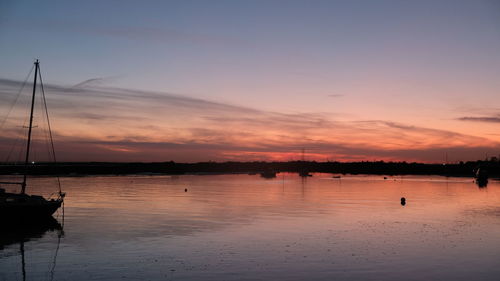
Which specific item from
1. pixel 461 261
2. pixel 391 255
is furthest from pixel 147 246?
pixel 461 261

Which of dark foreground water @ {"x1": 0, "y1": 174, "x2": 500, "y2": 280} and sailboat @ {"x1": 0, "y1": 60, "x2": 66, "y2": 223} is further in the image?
sailboat @ {"x1": 0, "y1": 60, "x2": 66, "y2": 223}

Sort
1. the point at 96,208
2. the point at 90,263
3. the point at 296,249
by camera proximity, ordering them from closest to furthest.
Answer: the point at 90,263
the point at 296,249
the point at 96,208

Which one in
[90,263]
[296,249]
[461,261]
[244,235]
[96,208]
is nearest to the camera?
[90,263]

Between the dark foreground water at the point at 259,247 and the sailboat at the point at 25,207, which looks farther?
the sailboat at the point at 25,207

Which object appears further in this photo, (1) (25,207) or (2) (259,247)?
(1) (25,207)

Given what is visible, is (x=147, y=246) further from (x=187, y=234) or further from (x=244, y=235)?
(x=244, y=235)

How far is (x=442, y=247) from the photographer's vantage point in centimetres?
3338

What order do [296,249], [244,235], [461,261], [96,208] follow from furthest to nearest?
[96,208] → [244,235] → [296,249] → [461,261]

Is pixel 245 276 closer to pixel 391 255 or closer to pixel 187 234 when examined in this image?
pixel 391 255

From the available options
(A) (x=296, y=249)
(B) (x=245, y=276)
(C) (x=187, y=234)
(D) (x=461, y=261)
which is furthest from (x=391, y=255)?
(C) (x=187, y=234)

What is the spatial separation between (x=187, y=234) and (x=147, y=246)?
641 centimetres

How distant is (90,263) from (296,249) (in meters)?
13.9

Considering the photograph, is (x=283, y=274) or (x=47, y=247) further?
(x=47, y=247)

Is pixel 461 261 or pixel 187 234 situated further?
pixel 187 234
